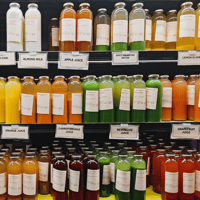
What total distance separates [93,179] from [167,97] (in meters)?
0.74

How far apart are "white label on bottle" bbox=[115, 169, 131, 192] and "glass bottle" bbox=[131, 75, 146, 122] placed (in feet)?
1.13

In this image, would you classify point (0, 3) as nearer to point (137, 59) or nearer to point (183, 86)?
point (137, 59)

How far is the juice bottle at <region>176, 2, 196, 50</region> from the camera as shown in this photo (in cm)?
125

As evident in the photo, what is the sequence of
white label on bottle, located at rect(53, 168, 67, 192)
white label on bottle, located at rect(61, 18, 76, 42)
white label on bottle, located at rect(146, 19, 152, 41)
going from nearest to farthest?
white label on bottle, located at rect(53, 168, 67, 192) < white label on bottle, located at rect(61, 18, 76, 42) < white label on bottle, located at rect(146, 19, 152, 41)

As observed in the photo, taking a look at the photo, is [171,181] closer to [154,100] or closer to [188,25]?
[154,100]

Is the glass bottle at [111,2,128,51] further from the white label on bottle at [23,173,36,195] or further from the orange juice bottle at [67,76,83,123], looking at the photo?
the white label on bottle at [23,173,36,195]

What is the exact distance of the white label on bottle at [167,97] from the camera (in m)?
1.28

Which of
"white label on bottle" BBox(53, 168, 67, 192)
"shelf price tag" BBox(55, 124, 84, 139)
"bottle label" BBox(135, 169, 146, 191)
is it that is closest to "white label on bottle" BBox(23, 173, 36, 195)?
"white label on bottle" BBox(53, 168, 67, 192)

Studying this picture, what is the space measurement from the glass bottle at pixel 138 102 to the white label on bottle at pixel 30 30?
30.1 inches

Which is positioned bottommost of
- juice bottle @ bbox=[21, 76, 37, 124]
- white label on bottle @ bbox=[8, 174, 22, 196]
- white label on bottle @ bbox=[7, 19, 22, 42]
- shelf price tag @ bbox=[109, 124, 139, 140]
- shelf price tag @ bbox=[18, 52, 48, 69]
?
white label on bottle @ bbox=[8, 174, 22, 196]

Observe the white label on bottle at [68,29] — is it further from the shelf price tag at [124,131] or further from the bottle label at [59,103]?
the shelf price tag at [124,131]

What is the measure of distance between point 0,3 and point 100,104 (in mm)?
1228

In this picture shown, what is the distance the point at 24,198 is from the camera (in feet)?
3.86

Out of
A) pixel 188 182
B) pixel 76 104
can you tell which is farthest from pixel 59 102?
pixel 188 182
